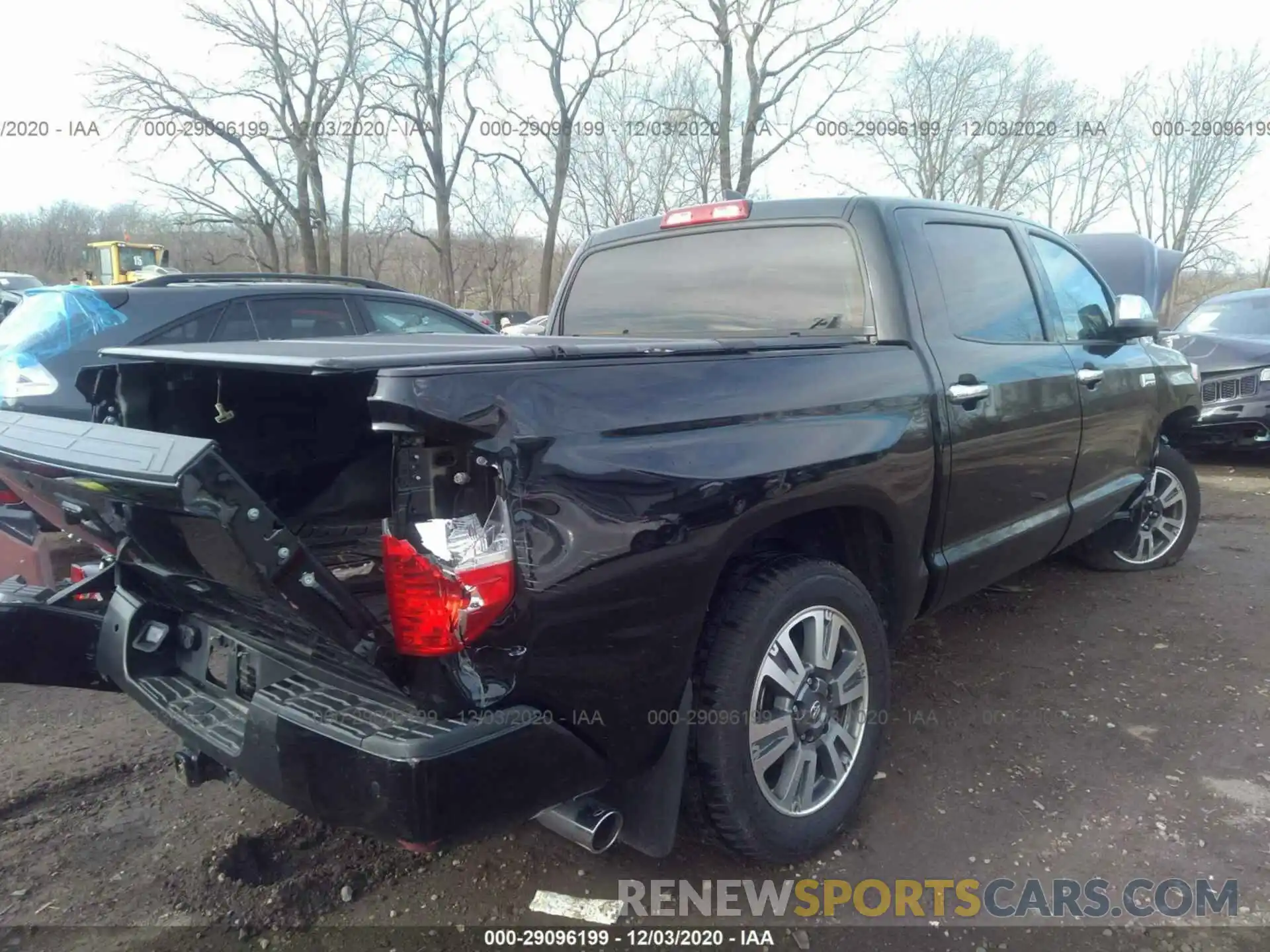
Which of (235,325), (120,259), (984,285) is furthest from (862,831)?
(120,259)

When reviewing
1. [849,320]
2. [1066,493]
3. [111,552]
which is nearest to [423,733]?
[111,552]

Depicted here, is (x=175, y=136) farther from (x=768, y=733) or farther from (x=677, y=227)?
(x=768, y=733)

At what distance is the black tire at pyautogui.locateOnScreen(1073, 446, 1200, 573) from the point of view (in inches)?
207

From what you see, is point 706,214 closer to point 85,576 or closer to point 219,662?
point 219,662

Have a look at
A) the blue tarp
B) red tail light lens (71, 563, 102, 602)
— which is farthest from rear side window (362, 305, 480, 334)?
red tail light lens (71, 563, 102, 602)

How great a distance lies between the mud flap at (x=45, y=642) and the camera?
2.54 metres

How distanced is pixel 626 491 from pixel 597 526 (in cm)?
11

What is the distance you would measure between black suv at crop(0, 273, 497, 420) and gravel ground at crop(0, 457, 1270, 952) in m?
2.06

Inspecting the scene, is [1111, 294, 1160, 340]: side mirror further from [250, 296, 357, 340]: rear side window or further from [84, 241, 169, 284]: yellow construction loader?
[84, 241, 169, 284]: yellow construction loader

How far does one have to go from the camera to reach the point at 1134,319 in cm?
410

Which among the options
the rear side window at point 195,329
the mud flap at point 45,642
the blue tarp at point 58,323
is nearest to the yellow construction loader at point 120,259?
the blue tarp at point 58,323

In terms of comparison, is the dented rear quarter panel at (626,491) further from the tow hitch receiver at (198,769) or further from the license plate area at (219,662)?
the tow hitch receiver at (198,769)

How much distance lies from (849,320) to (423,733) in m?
2.12
